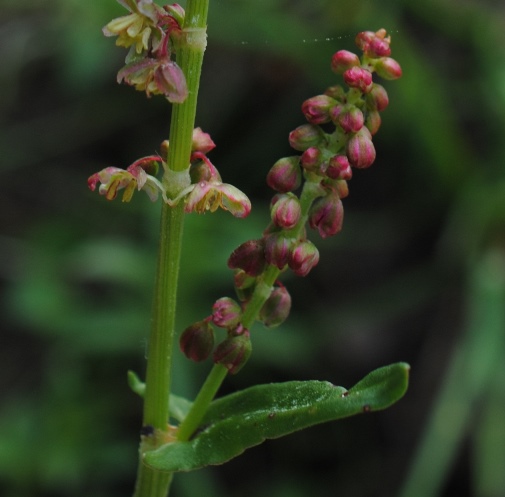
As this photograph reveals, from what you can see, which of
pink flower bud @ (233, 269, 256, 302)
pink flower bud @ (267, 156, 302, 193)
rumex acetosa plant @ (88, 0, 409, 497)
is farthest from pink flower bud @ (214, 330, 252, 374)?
pink flower bud @ (267, 156, 302, 193)

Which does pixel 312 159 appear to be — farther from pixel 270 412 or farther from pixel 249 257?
pixel 270 412

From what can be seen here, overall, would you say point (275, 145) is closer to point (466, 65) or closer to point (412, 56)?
point (412, 56)

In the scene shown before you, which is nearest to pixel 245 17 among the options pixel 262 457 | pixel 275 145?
pixel 275 145

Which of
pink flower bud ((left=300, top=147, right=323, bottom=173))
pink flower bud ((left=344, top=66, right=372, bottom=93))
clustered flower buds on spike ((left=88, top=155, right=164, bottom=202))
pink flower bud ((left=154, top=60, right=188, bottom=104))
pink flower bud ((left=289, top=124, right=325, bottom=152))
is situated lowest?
clustered flower buds on spike ((left=88, top=155, right=164, bottom=202))

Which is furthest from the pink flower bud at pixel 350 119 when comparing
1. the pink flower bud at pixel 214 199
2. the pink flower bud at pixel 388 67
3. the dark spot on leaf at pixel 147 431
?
the dark spot on leaf at pixel 147 431

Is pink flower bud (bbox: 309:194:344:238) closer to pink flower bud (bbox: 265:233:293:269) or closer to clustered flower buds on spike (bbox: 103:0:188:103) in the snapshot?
pink flower bud (bbox: 265:233:293:269)

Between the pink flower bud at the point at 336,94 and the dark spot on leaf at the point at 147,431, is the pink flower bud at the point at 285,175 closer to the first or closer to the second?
the pink flower bud at the point at 336,94
